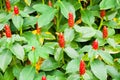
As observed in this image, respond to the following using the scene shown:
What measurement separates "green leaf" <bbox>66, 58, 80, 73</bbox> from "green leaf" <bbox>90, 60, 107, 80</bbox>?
10 cm

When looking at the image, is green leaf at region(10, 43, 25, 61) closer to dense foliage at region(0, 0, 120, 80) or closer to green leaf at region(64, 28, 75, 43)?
dense foliage at region(0, 0, 120, 80)

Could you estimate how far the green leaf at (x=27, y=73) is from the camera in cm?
227

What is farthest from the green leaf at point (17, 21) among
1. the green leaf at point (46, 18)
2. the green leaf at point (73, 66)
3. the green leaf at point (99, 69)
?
the green leaf at point (99, 69)

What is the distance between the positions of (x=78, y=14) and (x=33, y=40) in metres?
0.48

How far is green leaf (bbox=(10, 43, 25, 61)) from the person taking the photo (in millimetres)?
2191

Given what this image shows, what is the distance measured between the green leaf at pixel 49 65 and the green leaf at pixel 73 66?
171mm

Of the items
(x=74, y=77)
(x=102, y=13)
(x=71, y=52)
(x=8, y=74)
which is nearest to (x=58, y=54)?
(x=71, y=52)

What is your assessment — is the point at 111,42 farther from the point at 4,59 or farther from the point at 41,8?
the point at 4,59

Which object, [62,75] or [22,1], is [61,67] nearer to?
[62,75]

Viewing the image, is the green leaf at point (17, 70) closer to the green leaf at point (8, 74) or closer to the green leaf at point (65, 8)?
the green leaf at point (8, 74)

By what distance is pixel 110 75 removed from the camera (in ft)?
7.69

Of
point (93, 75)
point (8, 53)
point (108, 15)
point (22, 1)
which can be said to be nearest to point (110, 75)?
point (93, 75)

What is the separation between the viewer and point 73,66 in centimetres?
219

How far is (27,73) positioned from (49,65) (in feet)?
0.54
